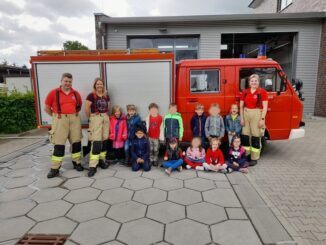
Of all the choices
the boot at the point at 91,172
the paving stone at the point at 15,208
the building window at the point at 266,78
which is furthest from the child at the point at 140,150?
the building window at the point at 266,78

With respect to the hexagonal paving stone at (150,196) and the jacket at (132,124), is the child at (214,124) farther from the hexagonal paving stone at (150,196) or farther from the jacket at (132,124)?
the hexagonal paving stone at (150,196)

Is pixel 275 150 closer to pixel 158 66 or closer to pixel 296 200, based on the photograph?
pixel 296 200

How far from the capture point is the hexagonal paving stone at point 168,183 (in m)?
4.02

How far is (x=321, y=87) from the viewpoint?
37.5ft

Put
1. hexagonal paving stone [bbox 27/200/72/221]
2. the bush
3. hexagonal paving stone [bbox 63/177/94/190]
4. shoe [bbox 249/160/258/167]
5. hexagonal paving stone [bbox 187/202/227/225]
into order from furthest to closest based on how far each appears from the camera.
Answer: the bush
shoe [bbox 249/160/258/167]
hexagonal paving stone [bbox 63/177/94/190]
hexagonal paving stone [bbox 27/200/72/221]
hexagonal paving stone [bbox 187/202/227/225]

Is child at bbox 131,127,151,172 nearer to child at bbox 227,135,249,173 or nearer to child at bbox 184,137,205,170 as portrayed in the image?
child at bbox 184,137,205,170

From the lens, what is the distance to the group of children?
480 centimetres

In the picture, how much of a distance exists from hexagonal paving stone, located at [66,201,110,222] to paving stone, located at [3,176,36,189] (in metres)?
1.47

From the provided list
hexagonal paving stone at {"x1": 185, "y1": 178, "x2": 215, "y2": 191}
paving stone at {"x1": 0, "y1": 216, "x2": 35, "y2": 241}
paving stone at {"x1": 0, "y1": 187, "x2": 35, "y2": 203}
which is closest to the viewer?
paving stone at {"x1": 0, "y1": 216, "x2": 35, "y2": 241}

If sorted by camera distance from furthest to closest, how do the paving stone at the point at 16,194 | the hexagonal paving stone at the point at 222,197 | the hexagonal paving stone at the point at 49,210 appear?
the paving stone at the point at 16,194
the hexagonal paving stone at the point at 222,197
the hexagonal paving stone at the point at 49,210

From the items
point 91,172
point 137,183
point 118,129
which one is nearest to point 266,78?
point 118,129

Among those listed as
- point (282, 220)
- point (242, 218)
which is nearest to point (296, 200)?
point (282, 220)

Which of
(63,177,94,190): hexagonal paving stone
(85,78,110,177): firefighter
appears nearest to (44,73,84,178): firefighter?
(85,78,110,177): firefighter

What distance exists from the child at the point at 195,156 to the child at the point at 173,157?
19 cm
